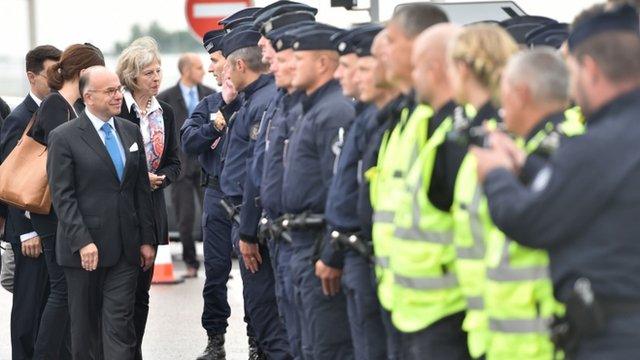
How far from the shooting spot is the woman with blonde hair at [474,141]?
543 centimetres

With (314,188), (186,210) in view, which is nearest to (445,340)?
(314,188)

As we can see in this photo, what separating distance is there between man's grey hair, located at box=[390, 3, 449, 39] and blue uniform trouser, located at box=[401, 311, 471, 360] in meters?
1.30

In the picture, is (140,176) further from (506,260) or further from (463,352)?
(506,260)

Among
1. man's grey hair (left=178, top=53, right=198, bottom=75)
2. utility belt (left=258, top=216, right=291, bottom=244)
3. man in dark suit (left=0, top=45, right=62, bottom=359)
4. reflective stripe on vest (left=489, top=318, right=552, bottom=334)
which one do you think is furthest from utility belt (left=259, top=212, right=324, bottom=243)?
man's grey hair (left=178, top=53, right=198, bottom=75)

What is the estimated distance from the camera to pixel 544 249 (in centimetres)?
486

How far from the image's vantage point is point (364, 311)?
702cm

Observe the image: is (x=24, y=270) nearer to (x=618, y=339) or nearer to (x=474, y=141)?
(x=474, y=141)

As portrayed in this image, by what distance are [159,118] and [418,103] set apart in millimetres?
4555

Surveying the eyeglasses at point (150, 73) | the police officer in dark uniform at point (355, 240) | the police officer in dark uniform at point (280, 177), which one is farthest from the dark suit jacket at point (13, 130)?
the police officer in dark uniform at point (355, 240)

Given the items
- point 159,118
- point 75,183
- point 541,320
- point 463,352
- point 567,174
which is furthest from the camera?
point 159,118

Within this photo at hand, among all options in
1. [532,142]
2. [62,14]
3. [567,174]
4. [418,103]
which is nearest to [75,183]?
[418,103]

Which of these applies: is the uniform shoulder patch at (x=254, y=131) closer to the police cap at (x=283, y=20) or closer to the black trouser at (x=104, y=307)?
the police cap at (x=283, y=20)

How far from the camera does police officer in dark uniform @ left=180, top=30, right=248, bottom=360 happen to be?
35.3 feet

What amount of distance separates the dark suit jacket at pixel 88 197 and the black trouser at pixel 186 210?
22.1ft
